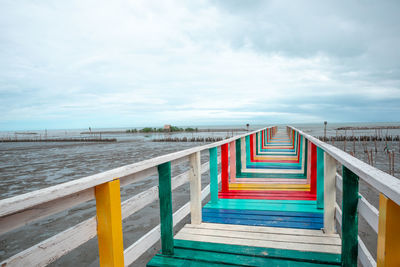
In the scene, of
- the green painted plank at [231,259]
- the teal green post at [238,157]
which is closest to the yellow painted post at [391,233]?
the green painted plank at [231,259]

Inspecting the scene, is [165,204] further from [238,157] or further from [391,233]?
[238,157]

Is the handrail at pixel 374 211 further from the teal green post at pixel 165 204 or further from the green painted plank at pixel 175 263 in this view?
the teal green post at pixel 165 204

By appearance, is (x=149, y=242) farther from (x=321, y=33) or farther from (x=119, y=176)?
(x=321, y=33)

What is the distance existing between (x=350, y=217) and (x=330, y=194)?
100cm

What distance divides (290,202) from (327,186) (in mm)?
1266

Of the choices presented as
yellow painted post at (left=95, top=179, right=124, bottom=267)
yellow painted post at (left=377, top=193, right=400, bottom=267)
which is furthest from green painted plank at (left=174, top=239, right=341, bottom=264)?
yellow painted post at (left=377, top=193, right=400, bottom=267)

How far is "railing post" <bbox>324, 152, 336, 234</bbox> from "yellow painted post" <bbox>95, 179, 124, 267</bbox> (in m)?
2.47

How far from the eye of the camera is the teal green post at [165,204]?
2.32m

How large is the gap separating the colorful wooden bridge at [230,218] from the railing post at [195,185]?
0.01m

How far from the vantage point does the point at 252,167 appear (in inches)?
281

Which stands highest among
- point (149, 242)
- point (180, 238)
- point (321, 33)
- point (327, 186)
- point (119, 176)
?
point (321, 33)

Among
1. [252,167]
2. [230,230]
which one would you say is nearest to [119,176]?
[230,230]

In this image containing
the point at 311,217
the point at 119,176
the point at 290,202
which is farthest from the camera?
the point at 290,202

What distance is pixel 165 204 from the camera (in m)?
2.36
